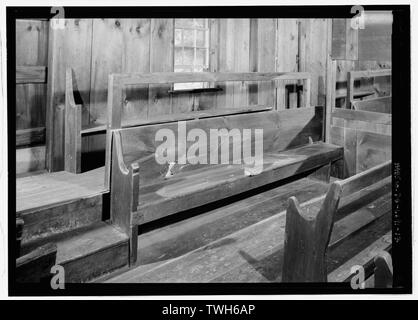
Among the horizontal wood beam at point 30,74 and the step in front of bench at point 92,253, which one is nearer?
the step in front of bench at point 92,253

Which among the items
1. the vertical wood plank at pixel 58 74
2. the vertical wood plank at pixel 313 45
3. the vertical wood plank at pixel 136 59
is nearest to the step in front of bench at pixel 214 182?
the vertical wood plank at pixel 58 74

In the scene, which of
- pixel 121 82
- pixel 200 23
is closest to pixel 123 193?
pixel 121 82

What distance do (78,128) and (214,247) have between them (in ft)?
5.75

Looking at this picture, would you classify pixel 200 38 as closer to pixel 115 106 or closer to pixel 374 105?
pixel 374 105

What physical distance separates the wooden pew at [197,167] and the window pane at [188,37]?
1.66m

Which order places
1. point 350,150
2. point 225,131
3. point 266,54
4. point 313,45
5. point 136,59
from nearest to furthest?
point 225,131
point 136,59
point 350,150
point 266,54
point 313,45

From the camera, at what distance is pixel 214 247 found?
3.57 meters

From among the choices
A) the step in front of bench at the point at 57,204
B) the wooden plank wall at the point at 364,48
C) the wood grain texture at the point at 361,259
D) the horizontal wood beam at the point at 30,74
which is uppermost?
the wooden plank wall at the point at 364,48

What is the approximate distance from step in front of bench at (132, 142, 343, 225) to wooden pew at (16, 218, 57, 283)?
2.82ft

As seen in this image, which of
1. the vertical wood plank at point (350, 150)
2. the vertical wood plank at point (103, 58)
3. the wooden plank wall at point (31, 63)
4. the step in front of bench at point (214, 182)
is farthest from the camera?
the vertical wood plank at point (350, 150)

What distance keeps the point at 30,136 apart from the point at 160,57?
6.07 feet

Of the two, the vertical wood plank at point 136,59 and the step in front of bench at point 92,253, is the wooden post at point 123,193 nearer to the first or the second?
the step in front of bench at point 92,253

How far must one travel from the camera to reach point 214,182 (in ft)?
13.7

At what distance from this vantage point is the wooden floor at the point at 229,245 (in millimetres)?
3113
